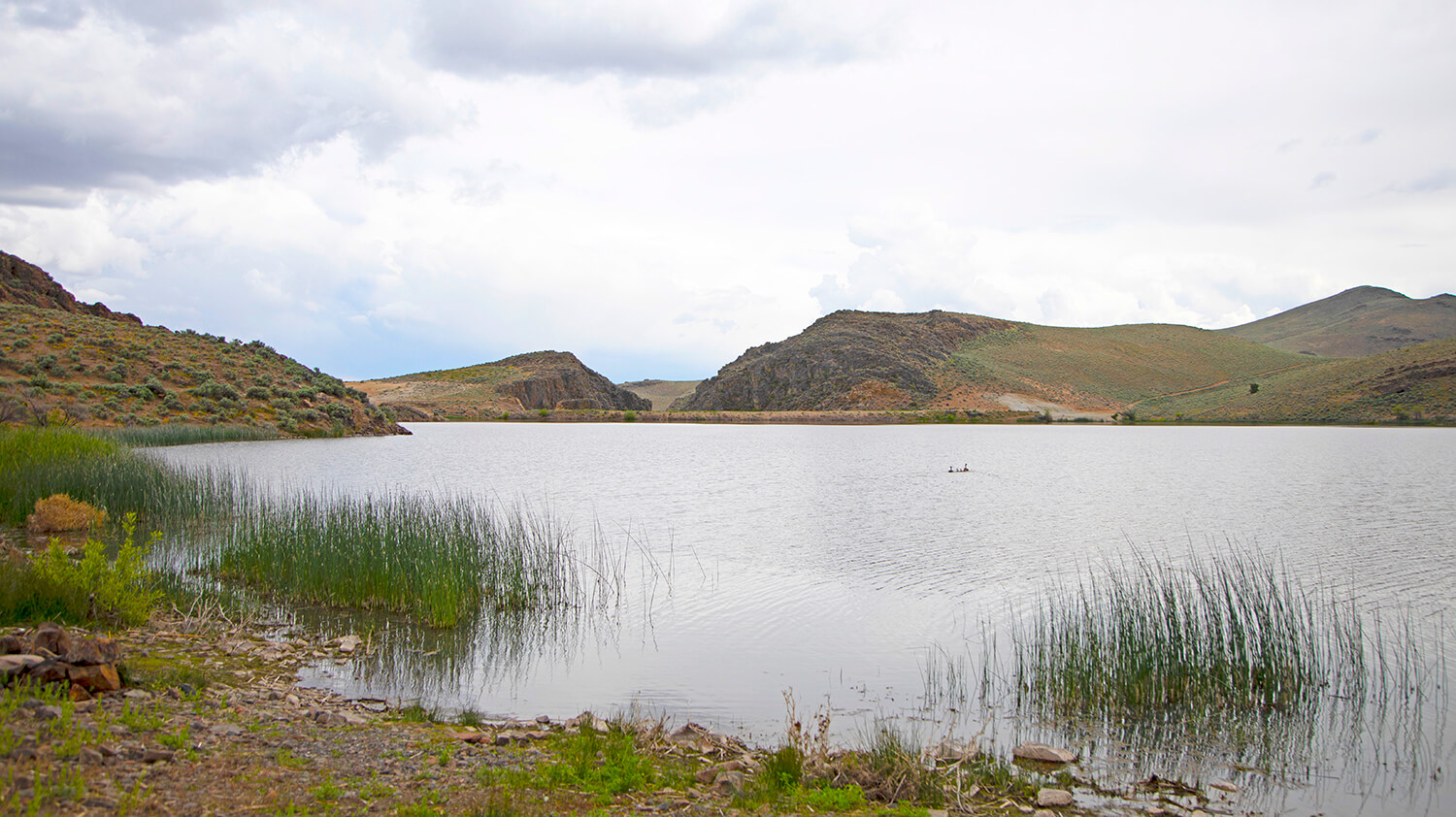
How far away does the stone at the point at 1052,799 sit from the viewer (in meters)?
5.32

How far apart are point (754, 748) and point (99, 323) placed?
48939mm

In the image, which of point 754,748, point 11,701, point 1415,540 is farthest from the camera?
point 1415,540

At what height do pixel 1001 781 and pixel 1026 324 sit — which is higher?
pixel 1026 324

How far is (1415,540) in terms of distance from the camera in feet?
48.9

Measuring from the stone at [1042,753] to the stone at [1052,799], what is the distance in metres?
0.68

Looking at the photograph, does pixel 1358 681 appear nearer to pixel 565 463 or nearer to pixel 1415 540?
pixel 1415 540

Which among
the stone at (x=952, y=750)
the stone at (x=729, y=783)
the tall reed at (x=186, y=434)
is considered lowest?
the stone at (x=952, y=750)

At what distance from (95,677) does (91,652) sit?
0.17 metres

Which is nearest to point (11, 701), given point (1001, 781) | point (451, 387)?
point (1001, 781)

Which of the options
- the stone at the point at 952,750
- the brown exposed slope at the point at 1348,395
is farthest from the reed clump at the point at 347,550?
the brown exposed slope at the point at 1348,395

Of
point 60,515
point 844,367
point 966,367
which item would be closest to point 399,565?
point 60,515

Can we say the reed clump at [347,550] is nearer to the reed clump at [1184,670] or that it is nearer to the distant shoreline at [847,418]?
the reed clump at [1184,670]

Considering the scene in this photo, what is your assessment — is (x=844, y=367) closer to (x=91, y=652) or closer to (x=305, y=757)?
(x=91, y=652)

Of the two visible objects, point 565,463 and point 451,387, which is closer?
point 565,463
